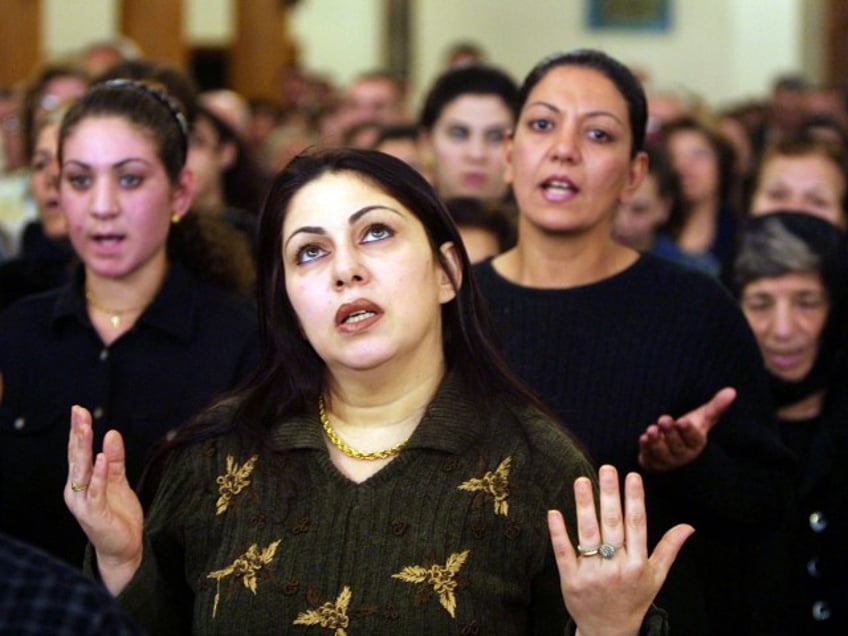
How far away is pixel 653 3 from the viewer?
19516 mm

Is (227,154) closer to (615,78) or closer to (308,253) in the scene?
(615,78)

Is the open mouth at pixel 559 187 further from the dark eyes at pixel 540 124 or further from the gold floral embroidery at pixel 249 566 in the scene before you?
the gold floral embroidery at pixel 249 566

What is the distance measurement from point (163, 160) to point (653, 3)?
16251mm

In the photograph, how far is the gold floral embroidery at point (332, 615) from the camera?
2.67m

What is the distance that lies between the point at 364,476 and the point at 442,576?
246 millimetres

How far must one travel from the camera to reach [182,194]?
3.99m

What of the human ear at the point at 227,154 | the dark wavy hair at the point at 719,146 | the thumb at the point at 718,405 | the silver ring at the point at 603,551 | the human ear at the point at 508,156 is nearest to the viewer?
the silver ring at the point at 603,551

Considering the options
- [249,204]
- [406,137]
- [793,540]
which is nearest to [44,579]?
[793,540]

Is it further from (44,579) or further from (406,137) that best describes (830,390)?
(44,579)

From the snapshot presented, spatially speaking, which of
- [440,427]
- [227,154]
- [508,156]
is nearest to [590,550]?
[440,427]

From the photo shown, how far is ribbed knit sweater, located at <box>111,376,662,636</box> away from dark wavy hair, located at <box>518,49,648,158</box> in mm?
1270

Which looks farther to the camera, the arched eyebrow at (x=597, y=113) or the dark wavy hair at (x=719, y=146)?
the dark wavy hair at (x=719, y=146)

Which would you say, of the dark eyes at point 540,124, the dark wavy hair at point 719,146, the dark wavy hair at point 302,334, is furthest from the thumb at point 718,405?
the dark wavy hair at point 719,146

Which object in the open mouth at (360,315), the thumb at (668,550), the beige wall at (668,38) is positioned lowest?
the beige wall at (668,38)
